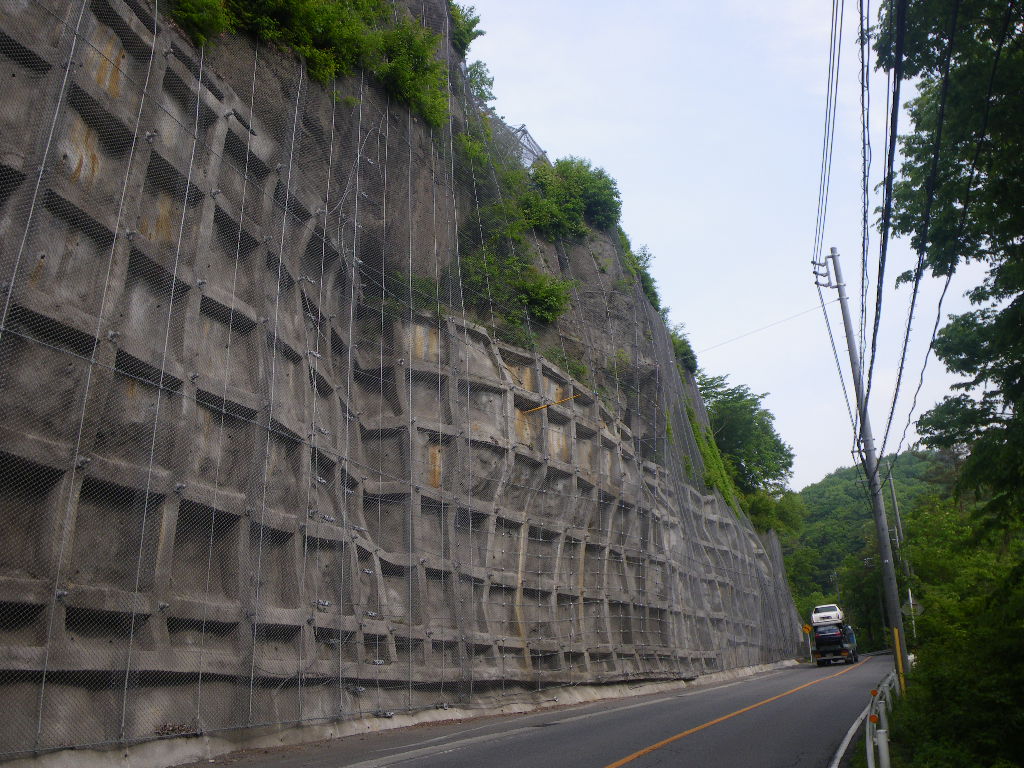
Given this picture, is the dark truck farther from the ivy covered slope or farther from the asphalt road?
the asphalt road

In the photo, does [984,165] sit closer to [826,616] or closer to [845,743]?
[845,743]

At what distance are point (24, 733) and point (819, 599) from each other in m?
80.0

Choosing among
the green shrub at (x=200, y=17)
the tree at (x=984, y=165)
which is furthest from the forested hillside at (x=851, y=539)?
the green shrub at (x=200, y=17)

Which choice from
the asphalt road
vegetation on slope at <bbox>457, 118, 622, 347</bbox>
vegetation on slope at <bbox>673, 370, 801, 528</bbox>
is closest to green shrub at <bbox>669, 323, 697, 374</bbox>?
vegetation on slope at <bbox>673, 370, 801, 528</bbox>

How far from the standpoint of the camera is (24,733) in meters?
7.45

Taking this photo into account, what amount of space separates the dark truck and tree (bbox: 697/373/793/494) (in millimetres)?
12421

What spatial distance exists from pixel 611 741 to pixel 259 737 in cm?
479

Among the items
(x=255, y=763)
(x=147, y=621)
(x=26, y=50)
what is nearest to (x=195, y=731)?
(x=255, y=763)

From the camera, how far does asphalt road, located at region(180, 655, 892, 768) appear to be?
31.0ft

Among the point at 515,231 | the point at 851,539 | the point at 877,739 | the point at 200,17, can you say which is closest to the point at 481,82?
the point at 515,231

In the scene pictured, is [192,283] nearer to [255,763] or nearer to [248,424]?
[248,424]

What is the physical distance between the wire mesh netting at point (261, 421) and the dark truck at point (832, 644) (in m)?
20.7

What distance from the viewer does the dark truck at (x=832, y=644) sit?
42.2m

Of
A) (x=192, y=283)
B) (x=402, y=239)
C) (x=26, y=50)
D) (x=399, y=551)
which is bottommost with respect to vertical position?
(x=399, y=551)
